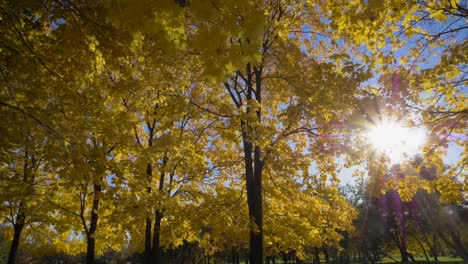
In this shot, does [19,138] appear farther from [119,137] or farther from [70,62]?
[119,137]

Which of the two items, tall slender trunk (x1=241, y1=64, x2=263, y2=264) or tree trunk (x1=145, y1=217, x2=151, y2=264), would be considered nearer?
tall slender trunk (x1=241, y1=64, x2=263, y2=264)

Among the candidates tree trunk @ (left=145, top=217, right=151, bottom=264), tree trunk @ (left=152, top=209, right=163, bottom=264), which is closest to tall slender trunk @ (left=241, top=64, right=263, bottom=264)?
tree trunk @ (left=152, top=209, right=163, bottom=264)

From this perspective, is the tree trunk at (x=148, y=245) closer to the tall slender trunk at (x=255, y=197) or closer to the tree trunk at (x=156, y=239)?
the tree trunk at (x=156, y=239)

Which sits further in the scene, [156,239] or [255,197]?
[156,239]

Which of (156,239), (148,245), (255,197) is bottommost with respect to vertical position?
(148,245)

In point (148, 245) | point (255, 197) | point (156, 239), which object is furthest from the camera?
point (148, 245)

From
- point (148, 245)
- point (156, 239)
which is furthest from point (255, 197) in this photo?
point (148, 245)

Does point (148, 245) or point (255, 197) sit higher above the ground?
point (255, 197)

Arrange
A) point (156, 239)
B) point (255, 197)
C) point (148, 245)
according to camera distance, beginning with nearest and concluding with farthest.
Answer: point (255, 197) < point (156, 239) < point (148, 245)

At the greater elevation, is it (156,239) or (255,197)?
(255,197)

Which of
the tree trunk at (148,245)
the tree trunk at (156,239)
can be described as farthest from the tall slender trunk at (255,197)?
the tree trunk at (148,245)

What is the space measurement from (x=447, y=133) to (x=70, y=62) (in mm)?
8025

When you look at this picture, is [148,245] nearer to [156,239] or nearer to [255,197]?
[156,239]

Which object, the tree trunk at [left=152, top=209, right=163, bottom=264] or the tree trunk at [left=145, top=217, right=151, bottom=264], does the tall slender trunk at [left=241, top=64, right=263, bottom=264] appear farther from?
the tree trunk at [left=145, top=217, right=151, bottom=264]
